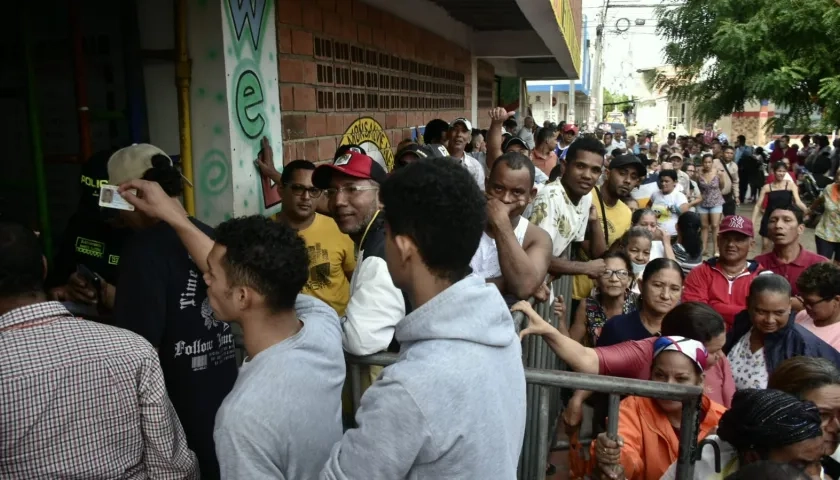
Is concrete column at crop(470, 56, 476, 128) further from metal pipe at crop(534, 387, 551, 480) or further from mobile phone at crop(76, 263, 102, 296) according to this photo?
metal pipe at crop(534, 387, 551, 480)

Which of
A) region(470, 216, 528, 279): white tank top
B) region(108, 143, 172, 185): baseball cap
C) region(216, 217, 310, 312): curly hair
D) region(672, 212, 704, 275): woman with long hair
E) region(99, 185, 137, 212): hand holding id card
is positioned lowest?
region(672, 212, 704, 275): woman with long hair

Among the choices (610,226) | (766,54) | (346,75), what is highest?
(766,54)

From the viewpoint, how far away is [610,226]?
505 centimetres

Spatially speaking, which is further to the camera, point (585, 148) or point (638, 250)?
point (638, 250)

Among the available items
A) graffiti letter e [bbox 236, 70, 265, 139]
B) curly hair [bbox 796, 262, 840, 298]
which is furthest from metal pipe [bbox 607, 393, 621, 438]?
graffiti letter e [bbox 236, 70, 265, 139]

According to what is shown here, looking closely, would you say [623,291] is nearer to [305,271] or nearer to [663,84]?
[305,271]

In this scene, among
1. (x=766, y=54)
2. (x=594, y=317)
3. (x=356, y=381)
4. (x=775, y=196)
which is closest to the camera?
(x=356, y=381)

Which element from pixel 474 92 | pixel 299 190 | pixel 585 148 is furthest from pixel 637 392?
pixel 474 92

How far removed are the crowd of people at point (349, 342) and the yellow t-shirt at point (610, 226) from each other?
0.68 metres

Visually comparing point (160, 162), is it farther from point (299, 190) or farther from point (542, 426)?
point (542, 426)

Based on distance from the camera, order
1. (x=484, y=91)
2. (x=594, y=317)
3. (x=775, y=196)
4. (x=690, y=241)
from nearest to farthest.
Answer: (x=594, y=317) → (x=690, y=241) → (x=775, y=196) → (x=484, y=91)

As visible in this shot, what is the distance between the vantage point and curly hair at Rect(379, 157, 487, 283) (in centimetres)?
144

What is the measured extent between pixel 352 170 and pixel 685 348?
1.51m

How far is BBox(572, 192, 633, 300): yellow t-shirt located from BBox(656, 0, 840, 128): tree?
13554 millimetres
